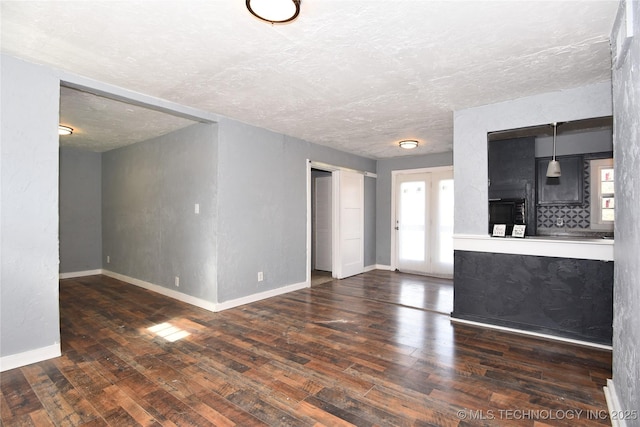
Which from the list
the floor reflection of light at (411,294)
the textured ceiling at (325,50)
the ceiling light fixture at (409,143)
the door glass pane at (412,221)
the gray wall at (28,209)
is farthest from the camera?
the door glass pane at (412,221)

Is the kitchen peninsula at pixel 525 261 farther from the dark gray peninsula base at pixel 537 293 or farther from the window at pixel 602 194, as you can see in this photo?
the window at pixel 602 194

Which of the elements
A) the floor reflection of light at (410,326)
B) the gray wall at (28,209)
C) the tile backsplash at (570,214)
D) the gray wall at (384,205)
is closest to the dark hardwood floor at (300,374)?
the floor reflection of light at (410,326)

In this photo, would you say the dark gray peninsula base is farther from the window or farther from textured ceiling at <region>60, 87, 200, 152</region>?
textured ceiling at <region>60, 87, 200, 152</region>

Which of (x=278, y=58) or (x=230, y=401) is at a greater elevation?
(x=278, y=58)

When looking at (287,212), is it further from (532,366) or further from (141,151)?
(532,366)

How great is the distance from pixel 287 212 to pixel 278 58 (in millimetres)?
2733

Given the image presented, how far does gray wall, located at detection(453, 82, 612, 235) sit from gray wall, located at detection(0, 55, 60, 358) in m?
3.95

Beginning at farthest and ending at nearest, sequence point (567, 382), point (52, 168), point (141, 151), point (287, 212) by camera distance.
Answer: point (141, 151)
point (287, 212)
point (52, 168)
point (567, 382)

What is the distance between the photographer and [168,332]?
3285 millimetres

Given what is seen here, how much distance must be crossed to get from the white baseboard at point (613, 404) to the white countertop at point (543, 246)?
123cm

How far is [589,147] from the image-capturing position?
15.1ft

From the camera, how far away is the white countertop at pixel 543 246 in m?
2.96

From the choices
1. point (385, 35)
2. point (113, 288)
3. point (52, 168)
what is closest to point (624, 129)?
point (385, 35)

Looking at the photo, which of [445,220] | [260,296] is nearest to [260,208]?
[260,296]
